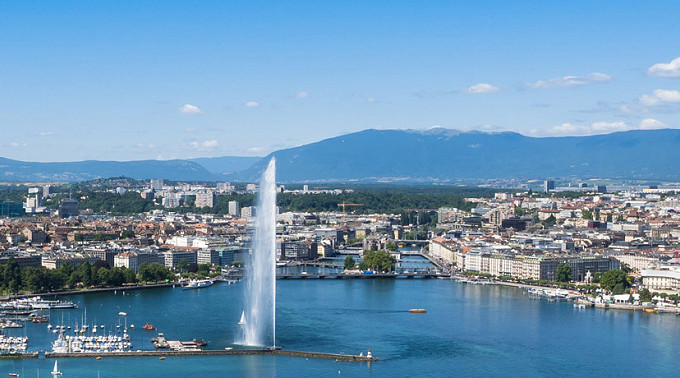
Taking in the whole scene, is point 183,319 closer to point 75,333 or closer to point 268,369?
point 75,333

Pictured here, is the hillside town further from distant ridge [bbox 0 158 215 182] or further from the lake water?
distant ridge [bbox 0 158 215 182]

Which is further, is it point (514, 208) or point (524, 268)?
point (514, 208)

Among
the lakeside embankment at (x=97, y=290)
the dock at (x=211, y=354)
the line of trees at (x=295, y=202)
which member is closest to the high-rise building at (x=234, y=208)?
the line of trees at (x=295, y=202)

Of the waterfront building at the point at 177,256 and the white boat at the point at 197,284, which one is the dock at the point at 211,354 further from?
the waterfront building at the point at 177,256

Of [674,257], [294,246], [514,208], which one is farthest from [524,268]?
[514,208]

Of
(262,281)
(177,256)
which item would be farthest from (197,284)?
(262,281)

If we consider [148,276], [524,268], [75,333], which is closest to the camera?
[75,333]

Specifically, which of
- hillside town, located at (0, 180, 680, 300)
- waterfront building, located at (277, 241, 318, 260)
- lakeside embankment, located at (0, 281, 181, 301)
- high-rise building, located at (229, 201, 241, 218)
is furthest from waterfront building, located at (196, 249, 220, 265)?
high-rise building, located at (229, 201, 241, 218)
